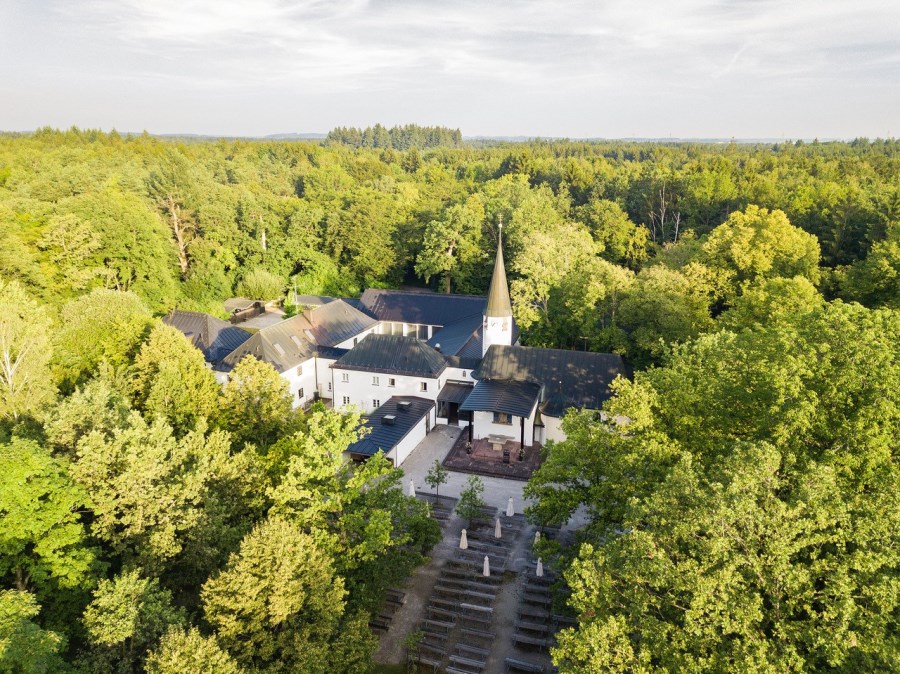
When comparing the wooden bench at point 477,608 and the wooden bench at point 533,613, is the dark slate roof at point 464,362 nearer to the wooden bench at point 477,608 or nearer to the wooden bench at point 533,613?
the wooden bench at point 477,608

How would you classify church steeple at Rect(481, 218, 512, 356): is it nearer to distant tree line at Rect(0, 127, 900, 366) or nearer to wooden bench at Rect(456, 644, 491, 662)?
distant tree line at Rect(0, 127, 900, 366)

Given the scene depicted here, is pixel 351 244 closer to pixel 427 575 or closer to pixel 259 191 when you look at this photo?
pixel 259 191

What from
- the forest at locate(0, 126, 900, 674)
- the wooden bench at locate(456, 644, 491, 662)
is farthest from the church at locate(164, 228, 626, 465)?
Result: the wooden bench at locate(456, 644, 491, 662)

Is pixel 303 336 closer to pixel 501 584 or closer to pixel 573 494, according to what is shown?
pixel 501 584

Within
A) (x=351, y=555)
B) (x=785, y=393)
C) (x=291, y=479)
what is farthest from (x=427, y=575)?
(x=785, y=393)

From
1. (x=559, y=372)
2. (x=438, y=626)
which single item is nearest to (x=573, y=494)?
(x=438, y=626)

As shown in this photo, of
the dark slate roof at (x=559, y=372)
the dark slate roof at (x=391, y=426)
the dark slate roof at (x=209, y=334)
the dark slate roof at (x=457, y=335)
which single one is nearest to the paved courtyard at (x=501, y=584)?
the dark slate roof at (x=391, y=426)
